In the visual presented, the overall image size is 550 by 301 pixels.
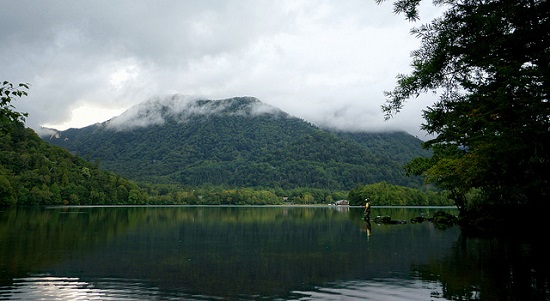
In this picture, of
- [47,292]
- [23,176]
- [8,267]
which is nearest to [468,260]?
[47,292]

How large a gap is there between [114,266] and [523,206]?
1329 inches

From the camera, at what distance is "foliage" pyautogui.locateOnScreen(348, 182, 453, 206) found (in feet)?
557

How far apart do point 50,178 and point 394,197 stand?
434 feet

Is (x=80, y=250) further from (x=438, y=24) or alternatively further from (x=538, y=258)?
(x=538, y=258)

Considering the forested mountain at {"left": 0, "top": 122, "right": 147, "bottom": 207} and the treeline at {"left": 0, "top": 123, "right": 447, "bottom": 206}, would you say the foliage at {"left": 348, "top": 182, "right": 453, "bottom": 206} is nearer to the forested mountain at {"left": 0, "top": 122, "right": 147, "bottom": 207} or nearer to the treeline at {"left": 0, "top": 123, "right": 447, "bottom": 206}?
the treeline at {"left": 0, "top": 123, "right": 447, "bottom": 206}

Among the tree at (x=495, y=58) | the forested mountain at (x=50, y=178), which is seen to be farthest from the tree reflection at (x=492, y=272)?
the forested mountain at (x=50, y=178)

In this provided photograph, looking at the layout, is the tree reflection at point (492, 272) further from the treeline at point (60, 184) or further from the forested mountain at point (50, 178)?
the forested mountain at point (50, 178)

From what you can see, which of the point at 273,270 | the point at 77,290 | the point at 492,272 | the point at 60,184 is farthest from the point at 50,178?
the point at 492,272

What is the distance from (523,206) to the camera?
36.2 meters

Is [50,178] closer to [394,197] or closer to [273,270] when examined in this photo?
[394,197]

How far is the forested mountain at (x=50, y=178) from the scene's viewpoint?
5098 inches

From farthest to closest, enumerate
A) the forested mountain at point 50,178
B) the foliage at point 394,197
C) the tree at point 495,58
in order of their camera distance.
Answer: the foliage at point 394,197 → the forested mountain at point 50,178 → the tree at point 495,58

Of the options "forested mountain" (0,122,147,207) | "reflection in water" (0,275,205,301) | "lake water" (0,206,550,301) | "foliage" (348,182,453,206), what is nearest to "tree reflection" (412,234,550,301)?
"lake water" (0,206,550,301)

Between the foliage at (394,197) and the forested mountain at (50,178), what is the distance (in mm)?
96665
